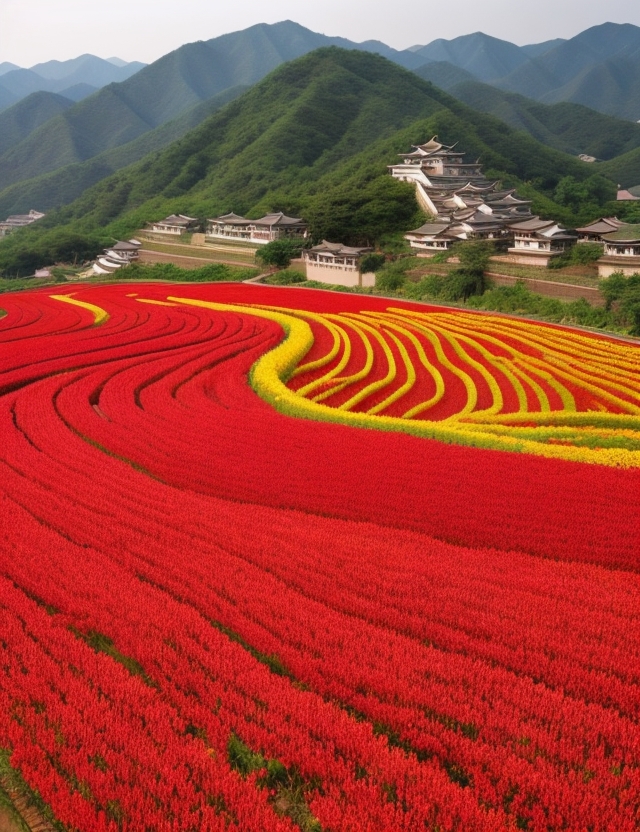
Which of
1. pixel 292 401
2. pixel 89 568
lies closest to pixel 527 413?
pixel 292 401

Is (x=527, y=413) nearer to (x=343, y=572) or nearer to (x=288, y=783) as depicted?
(x=343, y=572)

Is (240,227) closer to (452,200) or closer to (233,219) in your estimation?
(233,219)

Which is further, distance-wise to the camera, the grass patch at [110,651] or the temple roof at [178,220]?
the temple roof at [178,220]

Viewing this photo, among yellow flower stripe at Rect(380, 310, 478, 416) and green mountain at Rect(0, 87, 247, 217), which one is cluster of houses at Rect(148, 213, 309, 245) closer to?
yellow flower stripe at Rect(380, 310, 478, 416)

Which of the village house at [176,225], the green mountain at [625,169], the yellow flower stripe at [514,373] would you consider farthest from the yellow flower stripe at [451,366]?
the green mountain at [625,169]

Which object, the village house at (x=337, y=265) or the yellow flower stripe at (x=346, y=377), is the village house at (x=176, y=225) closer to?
the village house at (x=337, y=265)

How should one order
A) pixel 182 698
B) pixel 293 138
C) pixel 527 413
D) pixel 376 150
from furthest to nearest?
pixel 293 138, pixel 376 150, pixel 527 413, pixel 182 698
